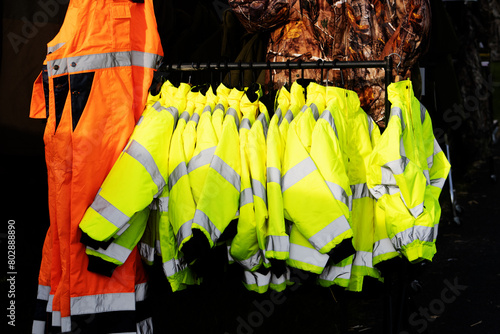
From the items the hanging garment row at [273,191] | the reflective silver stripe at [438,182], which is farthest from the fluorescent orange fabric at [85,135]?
the reflective silver stripe at [438,182]

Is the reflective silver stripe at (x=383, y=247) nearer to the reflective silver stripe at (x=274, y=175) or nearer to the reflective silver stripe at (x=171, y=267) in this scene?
the reflective silver stripe at (x=274, y=175)

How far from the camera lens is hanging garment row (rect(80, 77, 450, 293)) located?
2160mm

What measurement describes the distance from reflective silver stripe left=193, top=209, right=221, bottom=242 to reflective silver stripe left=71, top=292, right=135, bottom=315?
593 millimetres

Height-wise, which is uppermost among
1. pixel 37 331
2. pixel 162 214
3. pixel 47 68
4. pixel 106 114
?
pixel 47 68

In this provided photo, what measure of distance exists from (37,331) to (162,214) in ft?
3.18

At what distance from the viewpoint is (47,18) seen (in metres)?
3.10

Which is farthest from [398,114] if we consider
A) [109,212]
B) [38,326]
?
[38,326]

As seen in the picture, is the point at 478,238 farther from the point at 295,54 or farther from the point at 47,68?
the point at 47,68

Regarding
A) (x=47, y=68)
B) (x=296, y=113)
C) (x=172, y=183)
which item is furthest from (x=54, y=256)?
(x=296, y=113)

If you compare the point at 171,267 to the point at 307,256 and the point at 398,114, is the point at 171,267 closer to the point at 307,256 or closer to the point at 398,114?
the point at 307,256

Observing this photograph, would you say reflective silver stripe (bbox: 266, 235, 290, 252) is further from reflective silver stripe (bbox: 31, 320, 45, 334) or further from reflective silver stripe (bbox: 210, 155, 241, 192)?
reflective silver stripe (bbox: 31, 320, 45, 334)

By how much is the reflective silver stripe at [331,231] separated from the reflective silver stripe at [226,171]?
39cm

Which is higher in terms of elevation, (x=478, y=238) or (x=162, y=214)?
(x=162, y=214)

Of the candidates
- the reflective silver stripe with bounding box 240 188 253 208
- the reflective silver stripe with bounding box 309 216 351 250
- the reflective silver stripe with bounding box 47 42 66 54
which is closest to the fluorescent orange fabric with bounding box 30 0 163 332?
the reflective silver stripe with bounding box 47 42 66 54
